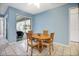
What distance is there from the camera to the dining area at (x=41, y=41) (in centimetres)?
221

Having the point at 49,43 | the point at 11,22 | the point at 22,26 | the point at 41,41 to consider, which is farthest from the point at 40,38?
the point at 11,22

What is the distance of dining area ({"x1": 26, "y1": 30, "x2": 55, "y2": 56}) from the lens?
7.25 ft

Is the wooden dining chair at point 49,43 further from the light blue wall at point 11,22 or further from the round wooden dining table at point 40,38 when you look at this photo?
the light blue wall at point 11,22

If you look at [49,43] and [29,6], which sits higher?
[29,6]

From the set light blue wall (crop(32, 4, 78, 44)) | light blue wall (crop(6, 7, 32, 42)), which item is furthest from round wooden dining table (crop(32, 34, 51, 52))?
light blue wall (crop(6, 7, 32, 42))

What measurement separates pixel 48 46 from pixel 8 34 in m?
0.82

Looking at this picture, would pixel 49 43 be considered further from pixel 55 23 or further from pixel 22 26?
pixel 22 26

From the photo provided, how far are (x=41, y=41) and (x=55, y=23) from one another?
0.46 m

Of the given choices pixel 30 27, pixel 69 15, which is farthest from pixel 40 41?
pixel 69 15

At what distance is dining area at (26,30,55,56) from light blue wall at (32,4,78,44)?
0.27 feet

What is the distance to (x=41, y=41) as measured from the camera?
87.1 inches

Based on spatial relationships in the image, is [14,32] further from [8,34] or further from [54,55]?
[54,55]

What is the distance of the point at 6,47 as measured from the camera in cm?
225

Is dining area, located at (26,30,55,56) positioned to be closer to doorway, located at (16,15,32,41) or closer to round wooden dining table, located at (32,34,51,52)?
round wooden dining table, located at (32,34,51,52)
